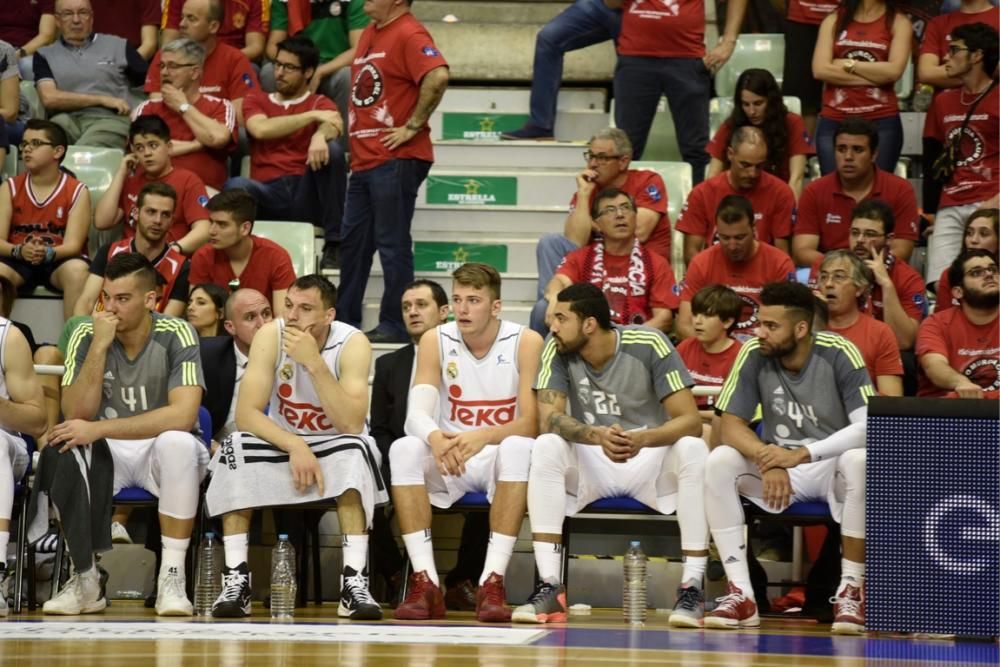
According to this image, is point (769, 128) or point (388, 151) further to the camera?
point (769, 128)

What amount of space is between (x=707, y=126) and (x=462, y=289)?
11.8 ft

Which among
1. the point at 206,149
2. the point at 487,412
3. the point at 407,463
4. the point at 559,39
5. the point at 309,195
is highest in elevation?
the point at 559,39

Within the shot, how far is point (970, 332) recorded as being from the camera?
8.23m

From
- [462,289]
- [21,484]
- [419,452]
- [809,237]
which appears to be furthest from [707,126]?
[21,484]

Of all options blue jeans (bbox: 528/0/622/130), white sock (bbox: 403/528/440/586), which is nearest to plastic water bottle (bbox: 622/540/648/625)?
white sock (bbox: 403/528/440/586)

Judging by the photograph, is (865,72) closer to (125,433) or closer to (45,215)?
(45,215)

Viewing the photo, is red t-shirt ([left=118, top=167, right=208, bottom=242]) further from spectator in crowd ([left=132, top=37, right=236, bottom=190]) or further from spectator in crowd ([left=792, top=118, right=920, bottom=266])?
spectator in crowd ([left=792, top=118, right=920, bottom=266])

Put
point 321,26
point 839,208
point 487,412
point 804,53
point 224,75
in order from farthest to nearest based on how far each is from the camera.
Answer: point 321,26 → point 804,53 → point 224,75 → point 839,208 → point 487,412

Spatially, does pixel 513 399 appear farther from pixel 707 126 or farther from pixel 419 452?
pixel 707 126

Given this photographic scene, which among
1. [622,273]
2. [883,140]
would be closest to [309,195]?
[622,273]

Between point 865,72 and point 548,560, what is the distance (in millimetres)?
4686

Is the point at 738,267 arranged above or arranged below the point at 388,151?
below

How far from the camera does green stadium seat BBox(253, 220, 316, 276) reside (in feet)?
32.2

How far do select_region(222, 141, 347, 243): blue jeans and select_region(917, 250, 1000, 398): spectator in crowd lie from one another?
3.90m
